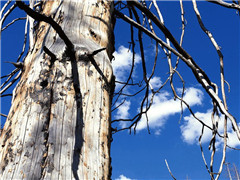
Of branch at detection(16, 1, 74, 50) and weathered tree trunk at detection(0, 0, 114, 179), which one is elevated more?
branch at detection(16, 1, 74, 50)

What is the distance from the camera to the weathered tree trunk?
2.06ft

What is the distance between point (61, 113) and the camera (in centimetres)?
71

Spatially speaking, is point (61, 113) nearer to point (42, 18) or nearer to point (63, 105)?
point (63, 105)

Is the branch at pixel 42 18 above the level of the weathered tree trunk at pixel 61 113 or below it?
above

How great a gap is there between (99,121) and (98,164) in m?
0.14

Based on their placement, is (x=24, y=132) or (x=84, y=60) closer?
(x=24, y=132)

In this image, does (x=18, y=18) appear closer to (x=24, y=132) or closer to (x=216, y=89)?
(x=24, y=132)

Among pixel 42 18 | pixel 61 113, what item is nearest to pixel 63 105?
pixel 61 113

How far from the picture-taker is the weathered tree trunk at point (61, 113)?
2.06ft

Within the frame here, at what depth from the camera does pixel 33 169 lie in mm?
608

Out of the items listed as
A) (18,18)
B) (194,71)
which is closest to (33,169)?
(194,71)

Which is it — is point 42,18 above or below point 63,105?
above

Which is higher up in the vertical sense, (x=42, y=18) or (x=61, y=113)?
(x=42, y=18)

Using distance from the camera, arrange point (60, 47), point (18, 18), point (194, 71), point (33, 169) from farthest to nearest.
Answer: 1. point (18, 18)
2. point (194, 71)
3. point (60, 47)
4. point (33, 169)
